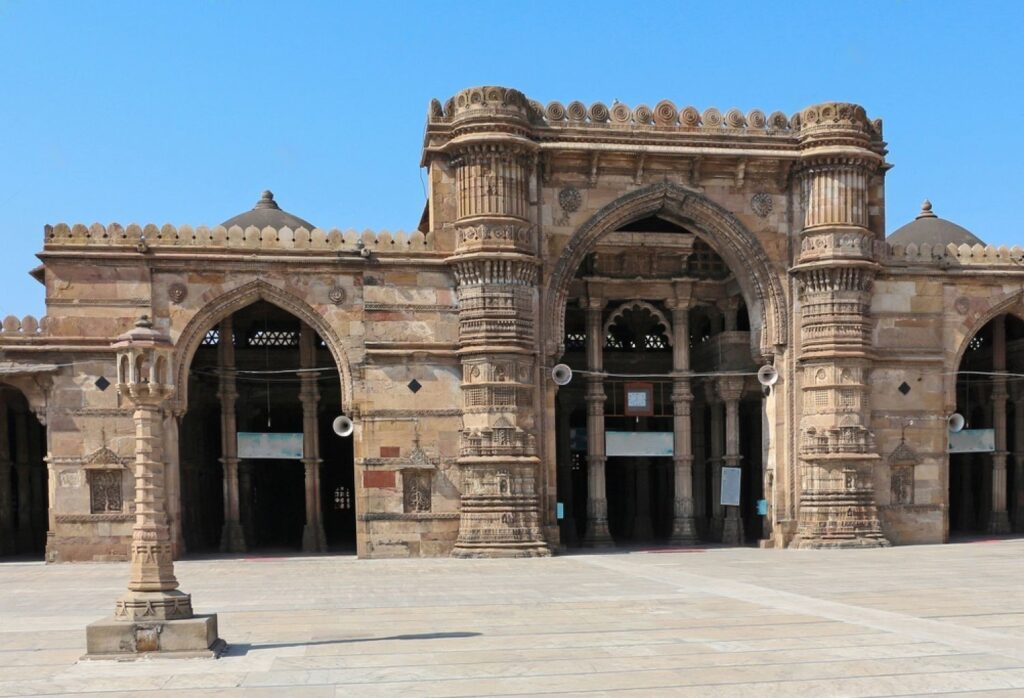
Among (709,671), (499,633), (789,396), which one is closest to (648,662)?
(709,671)

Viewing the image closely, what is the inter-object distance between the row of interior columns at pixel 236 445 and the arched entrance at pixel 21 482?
511cm

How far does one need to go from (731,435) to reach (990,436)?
660cm

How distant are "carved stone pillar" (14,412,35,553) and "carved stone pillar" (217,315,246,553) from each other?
564 centimetres

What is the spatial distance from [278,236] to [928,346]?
15.2m

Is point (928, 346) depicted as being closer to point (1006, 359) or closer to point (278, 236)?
point (1006, 359)

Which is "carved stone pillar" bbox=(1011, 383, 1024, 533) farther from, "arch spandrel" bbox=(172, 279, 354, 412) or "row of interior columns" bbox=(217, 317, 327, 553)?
"row of interior columns" bbox=(217, 317, 327, 553)

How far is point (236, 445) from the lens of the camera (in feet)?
81.0

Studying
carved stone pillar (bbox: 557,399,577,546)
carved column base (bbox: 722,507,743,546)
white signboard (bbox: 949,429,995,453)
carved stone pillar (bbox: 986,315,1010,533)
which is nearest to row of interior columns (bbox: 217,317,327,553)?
carved stone pillar (bbox: 557,399,577,546)

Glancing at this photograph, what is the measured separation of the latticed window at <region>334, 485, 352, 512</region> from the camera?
33.2 meters

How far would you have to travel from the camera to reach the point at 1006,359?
98.1ft

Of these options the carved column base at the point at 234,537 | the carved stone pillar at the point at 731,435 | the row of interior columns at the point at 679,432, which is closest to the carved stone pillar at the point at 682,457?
the row of interior columns at the point at 679,432

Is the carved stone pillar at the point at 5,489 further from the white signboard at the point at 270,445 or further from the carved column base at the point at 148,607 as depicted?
the carved column base at the point at 148,607

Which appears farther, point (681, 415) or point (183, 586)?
point (681, 415)

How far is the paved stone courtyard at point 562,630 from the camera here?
30.1ft
